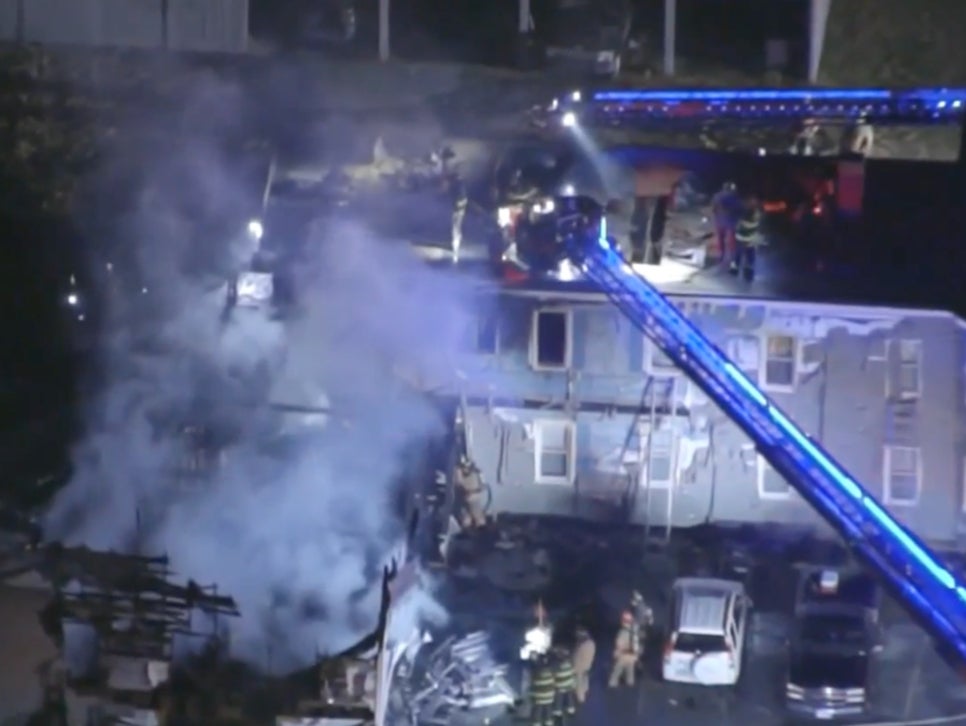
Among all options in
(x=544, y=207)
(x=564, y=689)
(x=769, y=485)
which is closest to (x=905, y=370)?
(x=769, y=485)

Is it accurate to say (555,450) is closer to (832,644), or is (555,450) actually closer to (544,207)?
Answer: (544,207)

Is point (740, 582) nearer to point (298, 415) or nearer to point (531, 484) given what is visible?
point (531, 484)

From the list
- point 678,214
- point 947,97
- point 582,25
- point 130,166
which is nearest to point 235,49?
point 130,166

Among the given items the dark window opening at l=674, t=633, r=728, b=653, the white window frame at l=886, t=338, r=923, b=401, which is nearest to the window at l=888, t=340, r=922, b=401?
the white window frame at l=886, t=338, r=923, b=401

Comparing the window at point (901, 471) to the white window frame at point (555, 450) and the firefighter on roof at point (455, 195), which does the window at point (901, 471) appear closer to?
the white window frame at point (555, 450)

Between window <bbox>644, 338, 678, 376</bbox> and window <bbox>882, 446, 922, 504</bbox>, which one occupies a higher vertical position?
window <bbox>644, 338, 678, 376</bbox>

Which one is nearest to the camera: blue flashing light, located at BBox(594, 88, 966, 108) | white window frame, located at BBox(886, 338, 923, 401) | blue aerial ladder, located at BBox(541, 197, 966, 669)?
blue aerial ladder, located at BBox(541, 197, 966, 669)

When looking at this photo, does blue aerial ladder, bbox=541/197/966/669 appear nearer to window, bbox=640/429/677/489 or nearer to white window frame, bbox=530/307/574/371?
white window frame, bbox=530/307/574/371

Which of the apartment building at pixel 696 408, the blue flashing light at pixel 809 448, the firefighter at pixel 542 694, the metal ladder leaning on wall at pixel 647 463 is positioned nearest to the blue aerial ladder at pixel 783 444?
the blue flashing light at pixel 809 448

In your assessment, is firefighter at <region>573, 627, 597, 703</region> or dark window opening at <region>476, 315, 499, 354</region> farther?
dark window opening at <region>476, 315, 499, 354</region>
